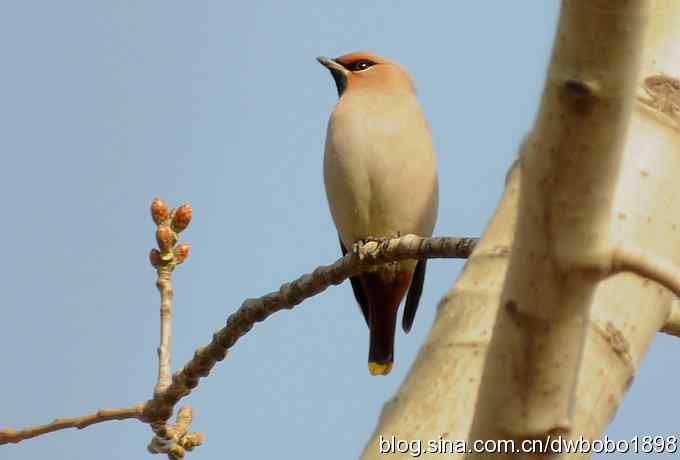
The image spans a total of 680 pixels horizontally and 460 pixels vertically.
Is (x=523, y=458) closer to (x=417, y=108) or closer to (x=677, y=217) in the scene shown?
(x=677, y=217)

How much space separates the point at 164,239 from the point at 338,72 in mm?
2432

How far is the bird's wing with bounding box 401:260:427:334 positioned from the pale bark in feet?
12.6

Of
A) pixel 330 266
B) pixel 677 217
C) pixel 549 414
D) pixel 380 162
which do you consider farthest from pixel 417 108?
pixel 549 414

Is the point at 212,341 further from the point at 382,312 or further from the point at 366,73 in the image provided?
the point at 366,73

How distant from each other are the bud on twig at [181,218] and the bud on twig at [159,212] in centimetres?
3

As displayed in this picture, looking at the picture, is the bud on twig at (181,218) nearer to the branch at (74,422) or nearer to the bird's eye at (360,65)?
the branch at (74,422)

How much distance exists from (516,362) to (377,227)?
3.78 m

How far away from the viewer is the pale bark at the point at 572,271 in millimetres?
1212

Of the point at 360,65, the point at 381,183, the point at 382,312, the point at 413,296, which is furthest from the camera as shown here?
the point at 360,65

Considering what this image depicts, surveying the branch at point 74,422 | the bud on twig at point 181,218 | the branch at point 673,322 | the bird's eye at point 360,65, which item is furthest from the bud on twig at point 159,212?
the bird's eye at point 360,65

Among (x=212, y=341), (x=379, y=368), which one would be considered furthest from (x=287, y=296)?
(x=379, y=368)

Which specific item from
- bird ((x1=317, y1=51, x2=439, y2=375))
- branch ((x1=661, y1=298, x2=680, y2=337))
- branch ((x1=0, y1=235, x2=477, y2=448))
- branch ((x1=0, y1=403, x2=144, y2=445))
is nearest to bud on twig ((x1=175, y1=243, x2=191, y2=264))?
branch ((x1=0, y1=235, x2=477, y2=448))

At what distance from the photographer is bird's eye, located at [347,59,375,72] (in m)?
5.86

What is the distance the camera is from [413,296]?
561 centimetres
